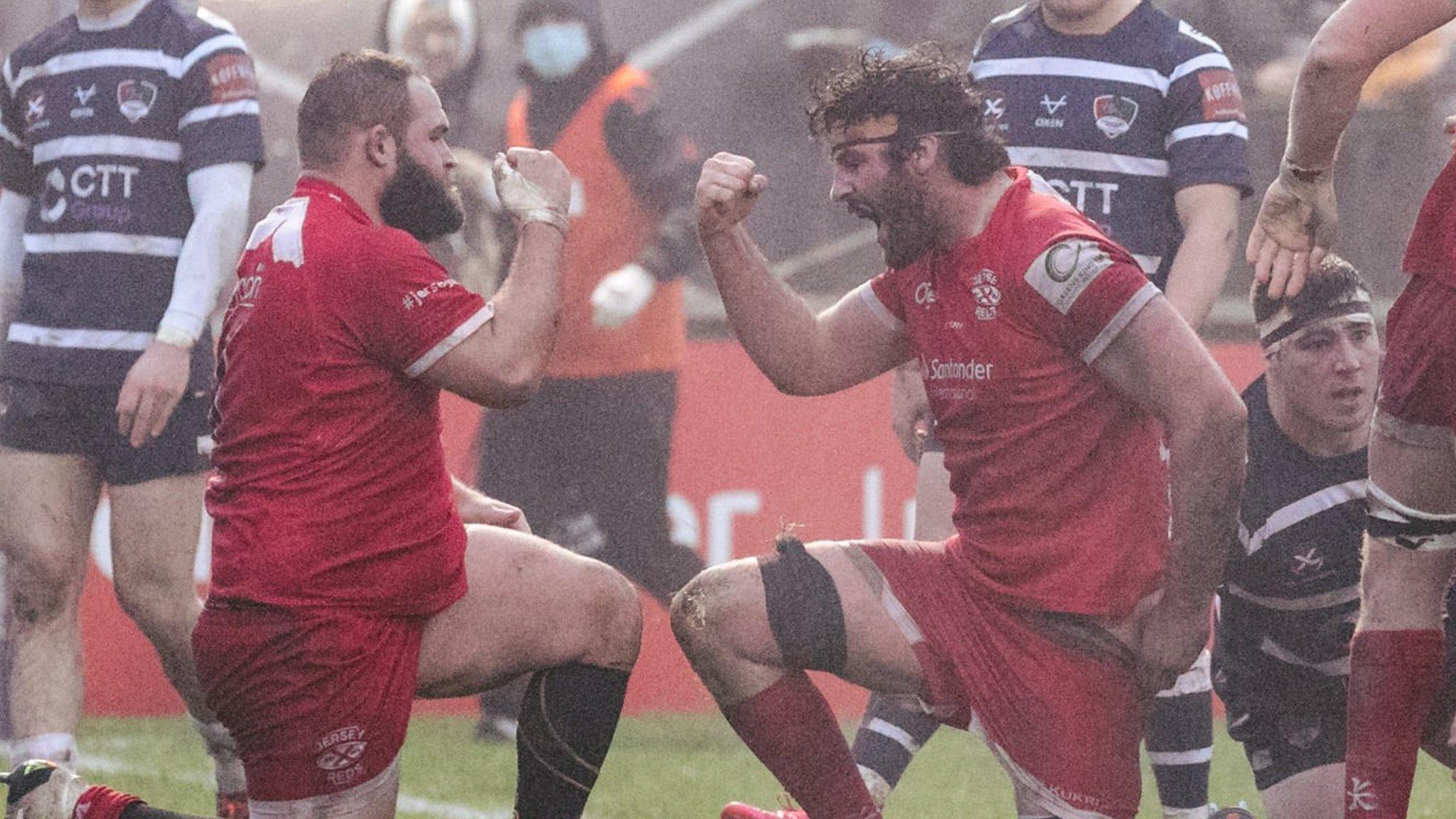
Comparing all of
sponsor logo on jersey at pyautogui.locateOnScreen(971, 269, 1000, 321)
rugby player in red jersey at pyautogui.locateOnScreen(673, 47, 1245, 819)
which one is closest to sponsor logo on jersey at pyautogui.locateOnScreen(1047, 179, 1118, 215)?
rugby player in red jersey at pyautogui.locateOnScreen(673, 47, 1245, 819)

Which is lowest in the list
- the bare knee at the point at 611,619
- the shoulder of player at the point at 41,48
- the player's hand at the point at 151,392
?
the bare knee at the point at 611,619

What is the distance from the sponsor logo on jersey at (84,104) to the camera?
Result: 4.80m

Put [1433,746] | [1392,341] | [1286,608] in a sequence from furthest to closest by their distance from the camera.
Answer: [1286,608], [1433,746], [1392,341]

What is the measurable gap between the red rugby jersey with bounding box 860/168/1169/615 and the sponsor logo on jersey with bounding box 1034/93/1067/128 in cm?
78

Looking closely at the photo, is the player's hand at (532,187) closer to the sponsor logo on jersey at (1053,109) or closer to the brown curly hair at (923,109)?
the brown curly hair at (923,109)

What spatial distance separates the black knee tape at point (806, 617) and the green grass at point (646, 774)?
172 cm

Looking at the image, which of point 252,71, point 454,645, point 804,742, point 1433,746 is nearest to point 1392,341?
point 1433,746

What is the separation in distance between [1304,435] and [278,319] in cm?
228

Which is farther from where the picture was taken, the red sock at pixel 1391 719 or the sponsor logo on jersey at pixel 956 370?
the sponsor logo on jersey at pixel 956 370

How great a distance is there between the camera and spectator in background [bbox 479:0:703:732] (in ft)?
22.6

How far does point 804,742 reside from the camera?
3.70m

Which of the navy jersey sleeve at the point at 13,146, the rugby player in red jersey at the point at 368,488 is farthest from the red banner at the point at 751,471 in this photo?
the rugby player in red jersey at the point at 368,488

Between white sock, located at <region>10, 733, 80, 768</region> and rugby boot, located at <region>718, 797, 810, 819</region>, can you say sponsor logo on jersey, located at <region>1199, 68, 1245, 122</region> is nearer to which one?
rugby boot, located at <region>718, 797, 810, 819</region>

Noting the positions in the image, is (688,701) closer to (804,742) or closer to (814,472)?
(814,472)
